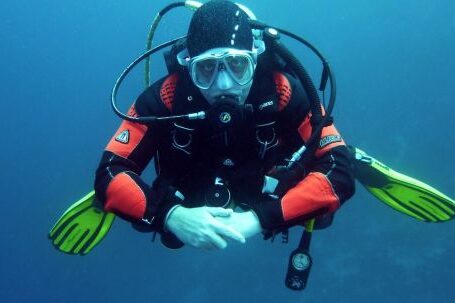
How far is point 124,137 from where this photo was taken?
140 inches

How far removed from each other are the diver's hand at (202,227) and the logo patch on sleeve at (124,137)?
0.70 meters

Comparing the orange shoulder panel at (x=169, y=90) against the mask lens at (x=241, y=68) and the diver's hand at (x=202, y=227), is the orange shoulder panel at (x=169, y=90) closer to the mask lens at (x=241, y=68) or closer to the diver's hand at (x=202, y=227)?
the mask lens at (x=241, y=68)

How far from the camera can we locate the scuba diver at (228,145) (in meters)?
3.22

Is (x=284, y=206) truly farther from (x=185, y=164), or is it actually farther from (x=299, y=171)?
(x=185, y=164)

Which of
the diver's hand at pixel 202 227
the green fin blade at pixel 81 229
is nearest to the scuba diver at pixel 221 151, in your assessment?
the diver's hand at pixel 202 227

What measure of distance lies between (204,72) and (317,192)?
3.82 ft

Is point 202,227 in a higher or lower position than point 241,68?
lower

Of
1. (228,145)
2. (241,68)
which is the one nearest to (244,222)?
(228,145)

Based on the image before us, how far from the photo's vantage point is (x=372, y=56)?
24.6 m

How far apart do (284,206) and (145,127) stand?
124 centimetres

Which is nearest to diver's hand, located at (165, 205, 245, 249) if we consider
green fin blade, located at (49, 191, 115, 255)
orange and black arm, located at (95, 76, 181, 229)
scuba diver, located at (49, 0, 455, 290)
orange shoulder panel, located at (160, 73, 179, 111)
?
scuba diver, located at (49, 0, 455, 290)

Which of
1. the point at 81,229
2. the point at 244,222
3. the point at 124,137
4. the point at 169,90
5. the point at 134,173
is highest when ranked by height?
the point at 169,90

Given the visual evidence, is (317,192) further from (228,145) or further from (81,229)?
(81,229)

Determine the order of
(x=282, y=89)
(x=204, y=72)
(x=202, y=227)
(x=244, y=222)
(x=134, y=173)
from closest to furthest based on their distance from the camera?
(x=202, y=227), (x=244, y=222), (x=204, y=72), (x=134, y=173), (x=282, y=89)
